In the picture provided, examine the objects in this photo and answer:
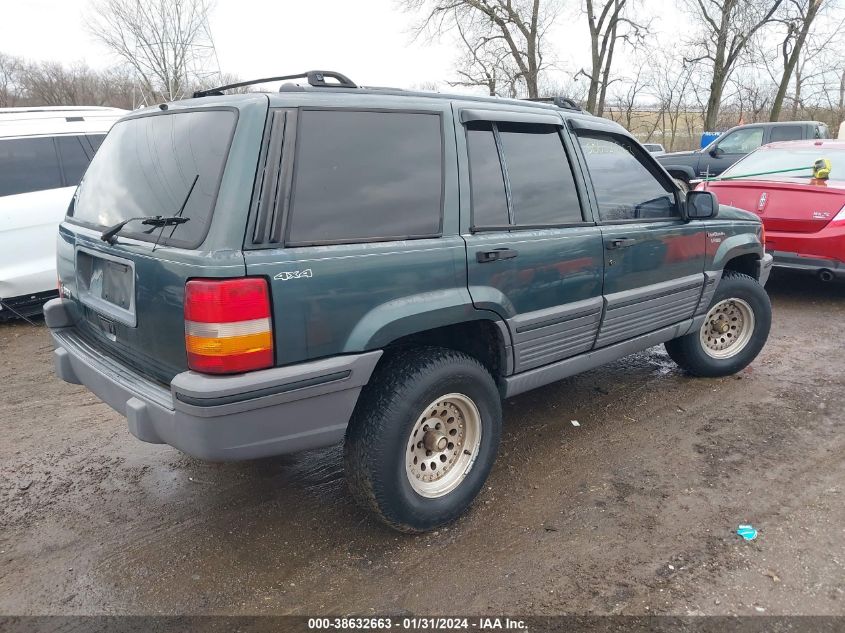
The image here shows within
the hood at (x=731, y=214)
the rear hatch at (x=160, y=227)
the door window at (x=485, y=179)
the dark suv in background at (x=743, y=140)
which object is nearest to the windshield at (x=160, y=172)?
the rear hatch at (x=160, y=227)

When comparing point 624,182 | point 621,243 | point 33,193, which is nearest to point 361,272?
point 621,243

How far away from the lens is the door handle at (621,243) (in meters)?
3.46

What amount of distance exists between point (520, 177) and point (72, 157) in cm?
521

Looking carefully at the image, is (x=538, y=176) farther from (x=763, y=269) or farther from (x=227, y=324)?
(x=763, y=269)

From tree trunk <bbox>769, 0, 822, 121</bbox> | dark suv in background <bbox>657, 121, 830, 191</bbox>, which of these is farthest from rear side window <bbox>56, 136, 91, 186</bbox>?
tree trunk <bbox>769, 0, 822, 121</bbox>

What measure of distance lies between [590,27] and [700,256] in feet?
82.1

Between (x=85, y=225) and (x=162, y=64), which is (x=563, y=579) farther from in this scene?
(x=162, y=64)

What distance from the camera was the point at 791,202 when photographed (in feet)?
21.0

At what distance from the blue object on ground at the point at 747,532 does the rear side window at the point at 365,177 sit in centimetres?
195

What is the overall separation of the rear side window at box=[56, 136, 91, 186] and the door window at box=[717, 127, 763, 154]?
1194cm

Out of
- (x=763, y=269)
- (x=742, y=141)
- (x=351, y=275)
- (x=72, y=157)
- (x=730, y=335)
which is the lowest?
(x=730, y=335)

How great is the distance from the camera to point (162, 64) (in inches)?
836

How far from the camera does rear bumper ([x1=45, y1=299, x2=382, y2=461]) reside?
87.5 inches

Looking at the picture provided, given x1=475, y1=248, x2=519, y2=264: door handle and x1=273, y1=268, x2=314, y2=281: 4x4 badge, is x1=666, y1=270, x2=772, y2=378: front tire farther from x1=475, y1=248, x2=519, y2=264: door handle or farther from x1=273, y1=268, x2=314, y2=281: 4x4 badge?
x1=273, y1=268, x2=314, y2=281: 4x4 badge
